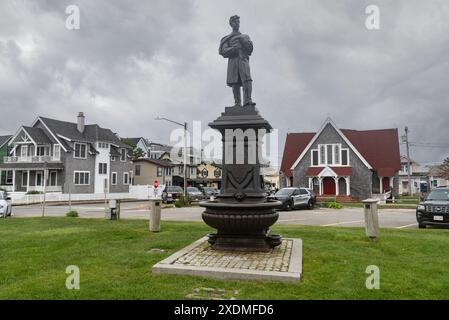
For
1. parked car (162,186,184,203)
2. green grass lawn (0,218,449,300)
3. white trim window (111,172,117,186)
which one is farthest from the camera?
white trim window (111,172,117,186)

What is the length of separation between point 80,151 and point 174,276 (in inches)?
1541

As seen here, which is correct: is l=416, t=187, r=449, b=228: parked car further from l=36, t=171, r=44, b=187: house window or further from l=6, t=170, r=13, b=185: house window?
A: l=6, t=170, r=13, b=185: house window

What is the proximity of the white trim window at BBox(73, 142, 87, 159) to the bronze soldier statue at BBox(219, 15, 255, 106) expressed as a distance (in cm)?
3607

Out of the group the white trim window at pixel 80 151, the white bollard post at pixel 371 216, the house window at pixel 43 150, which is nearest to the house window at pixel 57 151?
the house window at pixel 43 150

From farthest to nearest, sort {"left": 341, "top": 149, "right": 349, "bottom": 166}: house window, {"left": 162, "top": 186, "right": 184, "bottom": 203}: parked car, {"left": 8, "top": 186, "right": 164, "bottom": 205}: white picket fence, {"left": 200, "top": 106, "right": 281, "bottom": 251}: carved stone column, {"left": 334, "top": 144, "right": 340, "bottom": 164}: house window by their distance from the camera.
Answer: {"left": 334, "top": 144, "right": 340, "bottom": 164}: house window, {"left": 341, "top": 149, "right": 349, "bottom": 166}: house window, {"left": 8, "top": 186, "right": 164, "bottom": 205}: white picket fence, {"left": 162, "top": 186, "right": 184, "bottom": 203}: parked car, {"left": 200, "top": 106, "right": 281, "bottom": 251}: carved stone column

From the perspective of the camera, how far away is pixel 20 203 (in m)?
33.4

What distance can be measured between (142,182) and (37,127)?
1646 centimetres

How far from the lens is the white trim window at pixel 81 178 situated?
4069cm

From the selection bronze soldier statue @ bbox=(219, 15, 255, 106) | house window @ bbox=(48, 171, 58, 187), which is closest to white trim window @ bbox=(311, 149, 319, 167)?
house window @ bbox=(48, 171, 58, 187)

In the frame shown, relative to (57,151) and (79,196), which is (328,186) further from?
(57,151)

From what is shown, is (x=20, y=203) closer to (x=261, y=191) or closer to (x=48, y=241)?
(x=48, y=241)

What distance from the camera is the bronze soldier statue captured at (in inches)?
345
